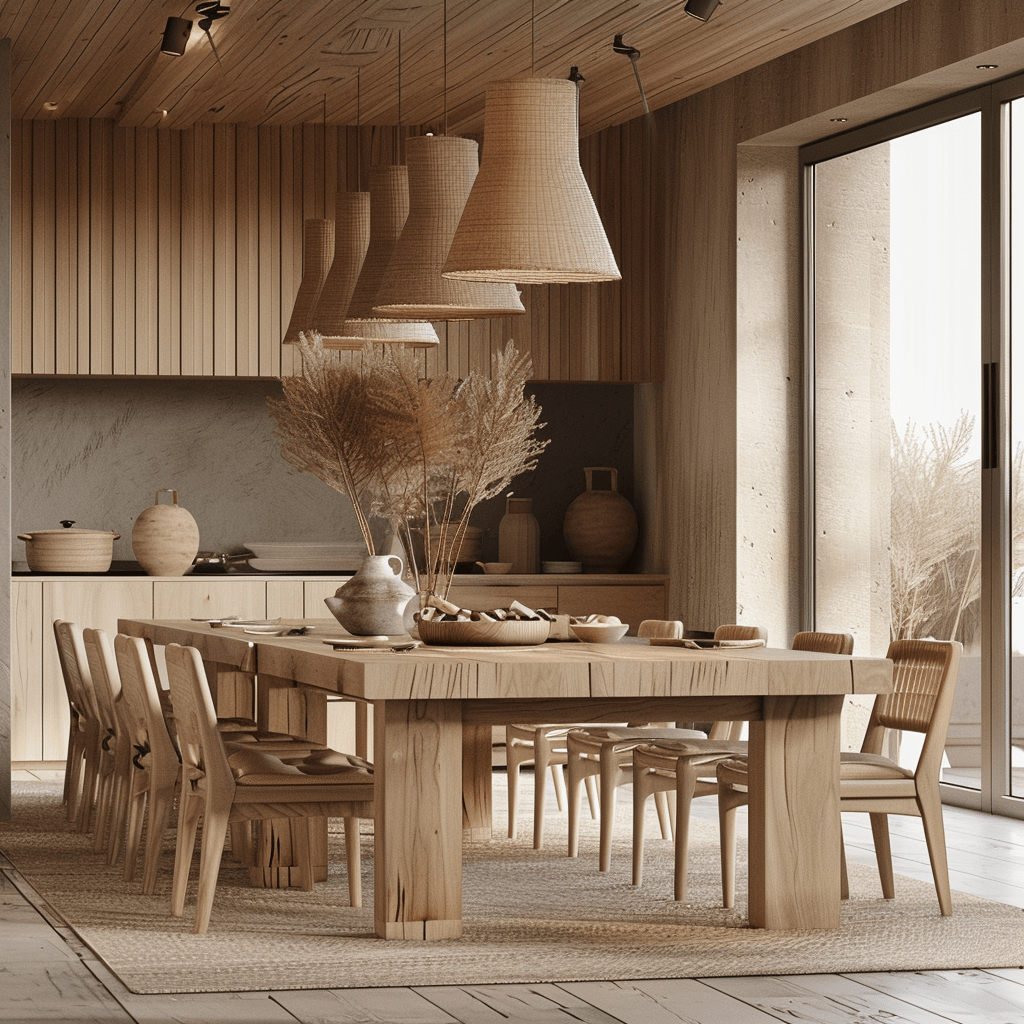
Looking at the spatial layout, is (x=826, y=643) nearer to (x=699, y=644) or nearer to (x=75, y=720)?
(x=699, y=644)

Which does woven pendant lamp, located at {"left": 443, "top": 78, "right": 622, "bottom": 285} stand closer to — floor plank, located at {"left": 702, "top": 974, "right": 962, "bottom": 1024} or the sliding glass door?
floor plank, located at {"left": 702, "top": 974, "right": 962, "bottom": 1024}

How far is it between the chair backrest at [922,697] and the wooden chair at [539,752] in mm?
1206

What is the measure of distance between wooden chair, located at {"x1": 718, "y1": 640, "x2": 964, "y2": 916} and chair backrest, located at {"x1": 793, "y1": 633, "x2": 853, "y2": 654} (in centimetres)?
41

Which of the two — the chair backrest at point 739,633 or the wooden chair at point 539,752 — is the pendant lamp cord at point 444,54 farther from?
the chair backrest at point 739,633

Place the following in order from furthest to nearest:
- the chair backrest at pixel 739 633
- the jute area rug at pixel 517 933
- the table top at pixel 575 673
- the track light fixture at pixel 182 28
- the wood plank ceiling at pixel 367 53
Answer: the wood plank ceiling at pixel 367 53 < the track light fixture at pixel 182 28 < the chair backrest at pixel 739 633 < the table top at pixel 575 673 < the jute area rug at pixel 517 933

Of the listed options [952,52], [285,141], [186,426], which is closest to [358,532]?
[186,426]

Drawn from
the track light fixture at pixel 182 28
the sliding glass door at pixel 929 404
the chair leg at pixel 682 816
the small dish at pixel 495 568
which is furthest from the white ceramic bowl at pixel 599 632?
the small dish at pixel 495 568

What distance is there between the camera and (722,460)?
8227 mm

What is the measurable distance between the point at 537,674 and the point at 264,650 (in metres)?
1.03

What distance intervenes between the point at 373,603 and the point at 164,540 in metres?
3.36

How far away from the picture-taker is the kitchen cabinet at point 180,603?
8.27 meters

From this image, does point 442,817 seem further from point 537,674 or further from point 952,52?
point 952,52

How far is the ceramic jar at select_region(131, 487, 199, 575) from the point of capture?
8.45m

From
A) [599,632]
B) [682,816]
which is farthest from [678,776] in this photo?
[599,632]
